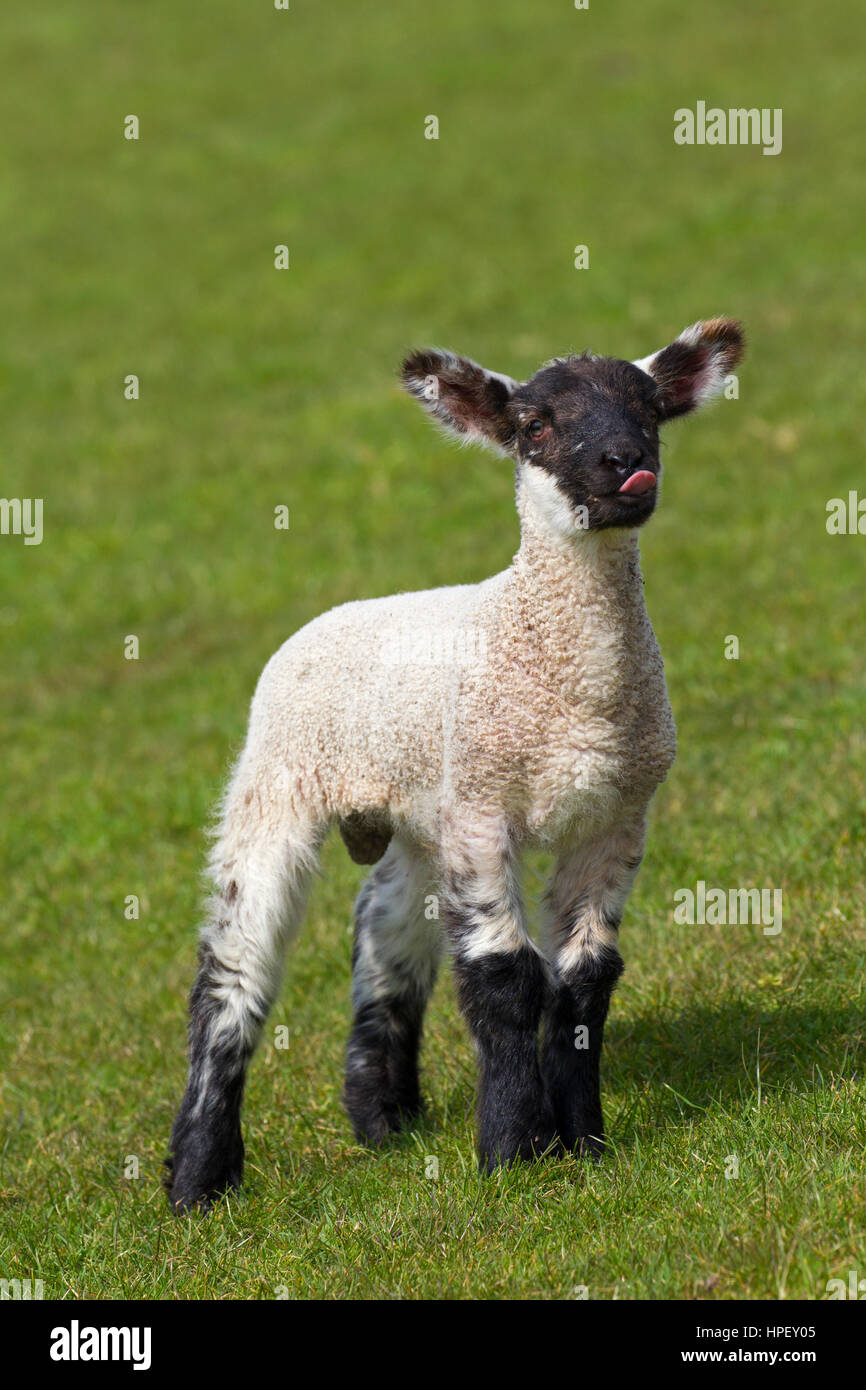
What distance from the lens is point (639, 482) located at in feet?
18.5

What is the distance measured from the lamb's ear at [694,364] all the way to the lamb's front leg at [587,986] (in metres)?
1.64

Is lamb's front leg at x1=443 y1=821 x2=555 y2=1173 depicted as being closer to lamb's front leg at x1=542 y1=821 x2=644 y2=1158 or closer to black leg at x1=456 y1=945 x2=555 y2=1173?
black leg at x1=456 y1=945 x2=555 y2=1173

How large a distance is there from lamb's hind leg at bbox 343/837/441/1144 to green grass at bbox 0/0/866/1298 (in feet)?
0.68

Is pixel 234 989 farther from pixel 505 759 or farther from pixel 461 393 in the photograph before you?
pixel 461 393

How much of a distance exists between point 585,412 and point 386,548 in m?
10.3

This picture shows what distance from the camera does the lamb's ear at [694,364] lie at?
6.37m

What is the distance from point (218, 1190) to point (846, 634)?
7054 millimetres

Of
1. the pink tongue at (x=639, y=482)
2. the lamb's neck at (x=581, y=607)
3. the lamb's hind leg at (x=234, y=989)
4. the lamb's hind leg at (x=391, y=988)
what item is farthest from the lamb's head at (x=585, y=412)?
the lamb's hind leg at (x=391, y=988)

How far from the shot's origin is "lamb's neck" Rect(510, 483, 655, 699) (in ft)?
19.9

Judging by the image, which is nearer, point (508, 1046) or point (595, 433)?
point (595, 433)

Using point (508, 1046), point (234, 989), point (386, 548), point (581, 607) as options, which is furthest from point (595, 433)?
point (386, 548)

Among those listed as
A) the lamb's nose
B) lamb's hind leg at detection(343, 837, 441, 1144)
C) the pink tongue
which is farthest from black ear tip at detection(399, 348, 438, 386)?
lamb's hind leg at detection(343, 837, 441, 1144)

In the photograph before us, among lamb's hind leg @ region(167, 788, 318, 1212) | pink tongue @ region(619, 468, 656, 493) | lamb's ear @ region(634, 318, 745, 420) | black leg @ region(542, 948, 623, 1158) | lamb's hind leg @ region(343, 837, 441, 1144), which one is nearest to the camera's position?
pink tongue @ region(619, 468, 656, 493)
